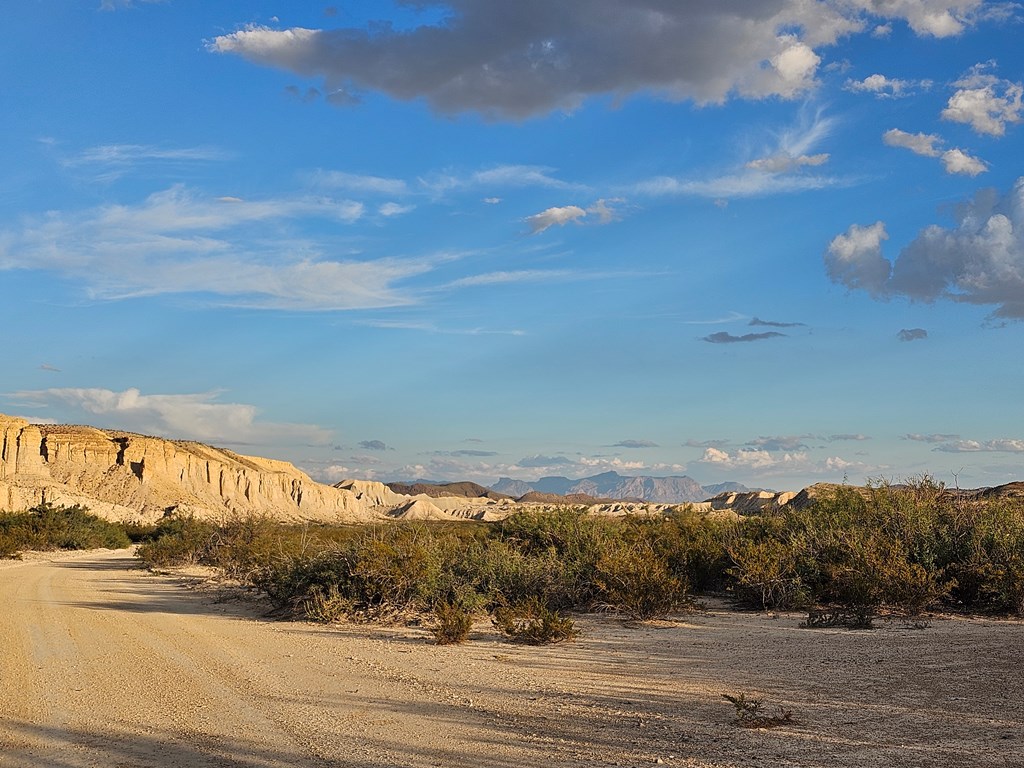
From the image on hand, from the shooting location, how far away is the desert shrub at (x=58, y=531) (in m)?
39.7

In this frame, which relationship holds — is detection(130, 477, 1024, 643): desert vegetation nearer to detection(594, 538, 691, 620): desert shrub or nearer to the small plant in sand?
detection(594, 538, 691, 620): desert shrub

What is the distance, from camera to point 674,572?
1670 cm

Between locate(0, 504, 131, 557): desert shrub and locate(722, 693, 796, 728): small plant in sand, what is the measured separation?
3725cm

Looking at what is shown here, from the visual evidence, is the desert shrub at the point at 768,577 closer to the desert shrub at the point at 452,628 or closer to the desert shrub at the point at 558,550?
the desert shrub at the point at 558,550

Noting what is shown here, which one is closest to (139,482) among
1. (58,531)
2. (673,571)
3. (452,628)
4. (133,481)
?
(133,481)

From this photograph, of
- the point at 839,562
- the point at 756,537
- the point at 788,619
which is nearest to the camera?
the point at 788,619

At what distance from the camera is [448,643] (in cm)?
1174

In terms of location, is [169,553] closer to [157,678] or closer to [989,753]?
[157,678]

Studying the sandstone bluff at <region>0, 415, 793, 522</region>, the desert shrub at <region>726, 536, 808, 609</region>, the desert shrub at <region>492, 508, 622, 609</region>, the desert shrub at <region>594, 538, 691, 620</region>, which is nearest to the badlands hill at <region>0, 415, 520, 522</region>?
the sandstone bluff at <region>0, 415, 793, 522</region>

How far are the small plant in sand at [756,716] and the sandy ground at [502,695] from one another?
9cm

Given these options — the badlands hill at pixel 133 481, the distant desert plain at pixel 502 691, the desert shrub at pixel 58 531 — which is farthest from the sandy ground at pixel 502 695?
the badlands hill at pixel 133 481

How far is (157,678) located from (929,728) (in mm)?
8008

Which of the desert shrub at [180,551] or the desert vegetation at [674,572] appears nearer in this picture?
the desert vegetation at [674,572]

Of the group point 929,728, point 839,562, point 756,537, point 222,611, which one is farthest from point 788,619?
point 222,611
